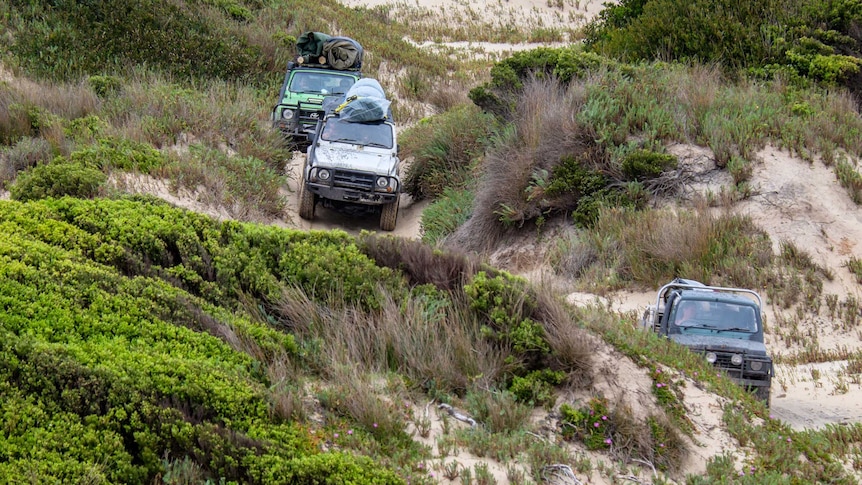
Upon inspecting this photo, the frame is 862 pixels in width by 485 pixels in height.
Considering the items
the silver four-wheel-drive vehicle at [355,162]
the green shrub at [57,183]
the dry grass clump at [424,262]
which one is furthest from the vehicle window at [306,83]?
the dry grass clump at [424,262]

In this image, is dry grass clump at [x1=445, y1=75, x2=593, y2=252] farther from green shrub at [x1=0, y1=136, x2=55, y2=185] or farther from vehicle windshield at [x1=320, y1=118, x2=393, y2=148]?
green shrub at [x1=0, y1=136, x2=55, y2=185]

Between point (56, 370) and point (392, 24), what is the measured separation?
30990 mm

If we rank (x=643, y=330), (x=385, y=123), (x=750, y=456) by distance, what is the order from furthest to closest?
(x=385, y=123) < (x=643, y=330) < (x=750, y=456)

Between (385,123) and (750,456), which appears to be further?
(385,123)

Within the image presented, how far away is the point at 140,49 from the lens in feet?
65.5

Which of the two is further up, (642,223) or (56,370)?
(56,370)

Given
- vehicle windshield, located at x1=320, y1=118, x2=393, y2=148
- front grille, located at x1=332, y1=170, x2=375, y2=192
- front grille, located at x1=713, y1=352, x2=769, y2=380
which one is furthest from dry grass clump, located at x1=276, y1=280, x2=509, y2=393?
vehicle windshield, located at x1=320, y1=118, x2=393, y2=148

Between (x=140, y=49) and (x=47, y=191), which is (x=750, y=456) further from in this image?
(x=140, y=49)

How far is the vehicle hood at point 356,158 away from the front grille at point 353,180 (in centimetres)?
8

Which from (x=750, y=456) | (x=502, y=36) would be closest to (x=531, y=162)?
(x=750, y=456)

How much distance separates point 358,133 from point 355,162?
957 millimetres

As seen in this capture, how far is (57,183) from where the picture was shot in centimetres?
1061

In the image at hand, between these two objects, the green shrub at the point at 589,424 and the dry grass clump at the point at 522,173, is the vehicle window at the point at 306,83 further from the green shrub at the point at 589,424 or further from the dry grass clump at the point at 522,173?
the green shrub at the point at 589,424

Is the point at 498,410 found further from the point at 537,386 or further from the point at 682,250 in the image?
the point at 682,250
